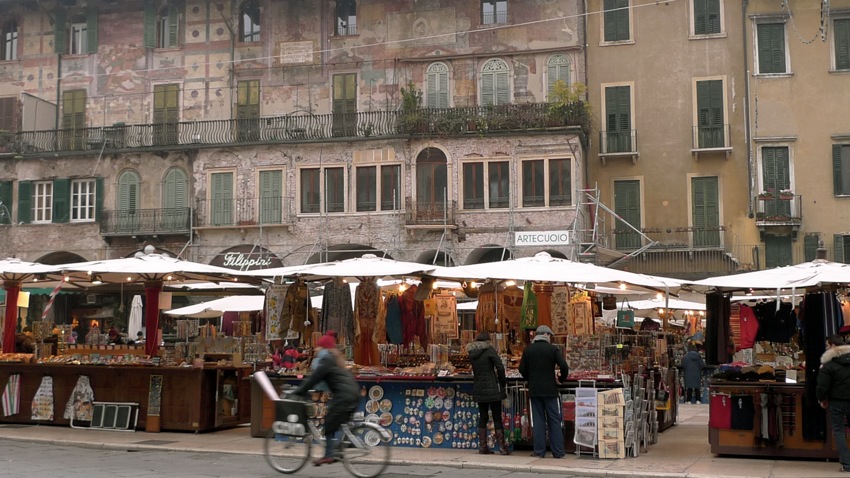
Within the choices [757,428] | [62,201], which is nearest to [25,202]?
[62,201]

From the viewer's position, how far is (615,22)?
35344 mm

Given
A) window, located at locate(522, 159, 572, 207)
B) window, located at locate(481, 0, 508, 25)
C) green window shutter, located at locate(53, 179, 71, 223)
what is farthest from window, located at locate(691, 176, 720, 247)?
green window shutter, located at locate(53, 179, 71, 223)

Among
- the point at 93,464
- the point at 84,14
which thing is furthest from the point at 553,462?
the point at 84,14

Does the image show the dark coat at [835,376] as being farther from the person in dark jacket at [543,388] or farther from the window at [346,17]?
the window at [346,17]

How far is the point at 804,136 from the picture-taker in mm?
33875

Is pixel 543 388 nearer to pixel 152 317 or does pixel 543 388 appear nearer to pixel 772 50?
pixel 152 317

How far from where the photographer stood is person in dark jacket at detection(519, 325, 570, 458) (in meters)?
13.8

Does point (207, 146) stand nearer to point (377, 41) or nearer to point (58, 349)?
point (377, 41)

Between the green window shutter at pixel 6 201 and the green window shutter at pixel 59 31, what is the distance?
5306mm

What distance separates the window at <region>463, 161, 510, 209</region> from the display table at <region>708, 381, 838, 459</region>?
62.9 ft

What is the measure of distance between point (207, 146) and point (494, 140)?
10.0 meters

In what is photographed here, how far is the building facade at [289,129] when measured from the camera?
108ft

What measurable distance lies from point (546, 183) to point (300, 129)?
8641 millimetres

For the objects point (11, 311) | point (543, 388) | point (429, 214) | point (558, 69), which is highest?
point (558, 69)
